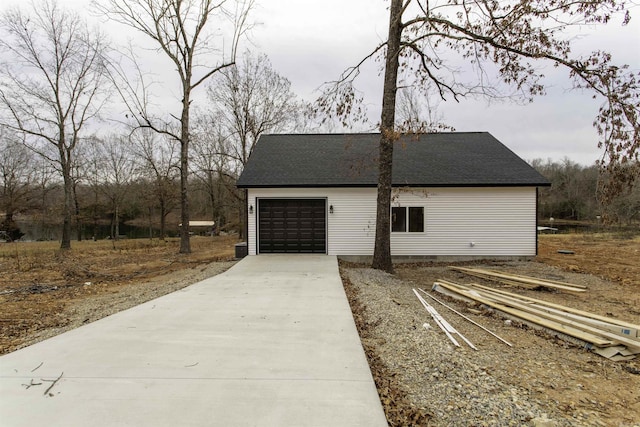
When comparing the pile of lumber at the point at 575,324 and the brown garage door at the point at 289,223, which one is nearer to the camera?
the pile of lumber at the point at 575,324

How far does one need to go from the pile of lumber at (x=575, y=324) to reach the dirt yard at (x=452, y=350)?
159 mm

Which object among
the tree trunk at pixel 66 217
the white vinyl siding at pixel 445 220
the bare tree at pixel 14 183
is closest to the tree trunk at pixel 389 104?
the white vinyl siding at pixel 445 220

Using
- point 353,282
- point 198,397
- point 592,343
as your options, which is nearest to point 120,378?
point 198,397

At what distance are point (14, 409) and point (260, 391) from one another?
1797mm

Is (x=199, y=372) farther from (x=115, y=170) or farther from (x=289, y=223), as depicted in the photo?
(x=115, y=170)

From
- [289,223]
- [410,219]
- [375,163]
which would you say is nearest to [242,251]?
[289,223]

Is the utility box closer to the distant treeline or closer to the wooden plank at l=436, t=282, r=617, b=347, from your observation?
the wooden plank at l=436, t=282, r=617, b=347

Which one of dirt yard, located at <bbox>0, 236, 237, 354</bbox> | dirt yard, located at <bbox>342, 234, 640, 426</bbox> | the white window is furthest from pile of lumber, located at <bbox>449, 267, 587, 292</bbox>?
dirt yard, located at <bbox>0, 236, 237, 354</bbox>

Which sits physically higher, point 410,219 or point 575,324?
point 410,219

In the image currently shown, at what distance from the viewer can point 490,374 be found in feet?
11.3

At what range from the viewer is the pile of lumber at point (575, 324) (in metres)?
4.21

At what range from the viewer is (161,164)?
29312mm

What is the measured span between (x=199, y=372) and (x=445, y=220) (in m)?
11.1

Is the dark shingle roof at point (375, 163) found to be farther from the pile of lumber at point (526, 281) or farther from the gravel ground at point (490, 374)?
the gravel ground at point (490, 374)
